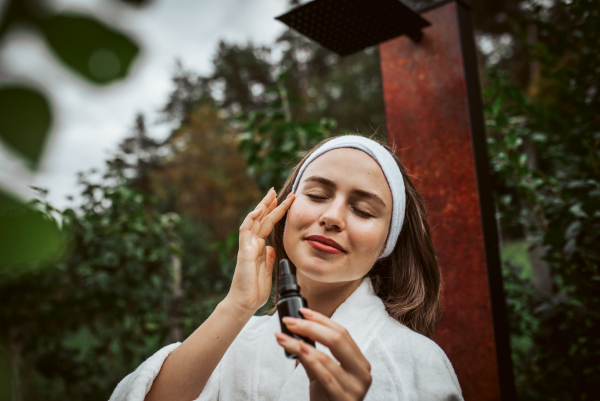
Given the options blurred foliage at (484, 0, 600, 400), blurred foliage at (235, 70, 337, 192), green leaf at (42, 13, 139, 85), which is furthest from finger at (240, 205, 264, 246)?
blurred foliage at (484, 0, 600, 400)

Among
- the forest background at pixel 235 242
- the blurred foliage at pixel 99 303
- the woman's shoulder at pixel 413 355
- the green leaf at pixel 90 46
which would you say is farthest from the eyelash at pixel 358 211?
the blurred foliage at pixel 99 303

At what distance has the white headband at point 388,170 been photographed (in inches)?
52.9

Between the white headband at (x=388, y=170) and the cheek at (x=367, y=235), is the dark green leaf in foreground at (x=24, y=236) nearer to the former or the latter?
the cheek at (x=367, y=235)

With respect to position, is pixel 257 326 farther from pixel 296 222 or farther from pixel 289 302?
pixel 289 302

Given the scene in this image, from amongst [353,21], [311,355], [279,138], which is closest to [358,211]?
[311,355]

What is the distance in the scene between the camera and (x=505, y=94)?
219 cm

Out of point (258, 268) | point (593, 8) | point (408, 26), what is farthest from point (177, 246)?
point (593, 8)

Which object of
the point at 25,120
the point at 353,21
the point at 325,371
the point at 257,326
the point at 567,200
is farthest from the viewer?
the point at 567,200

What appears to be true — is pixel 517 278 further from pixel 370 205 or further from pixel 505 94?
pixel 370 205

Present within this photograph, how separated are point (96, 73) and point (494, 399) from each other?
1735mm

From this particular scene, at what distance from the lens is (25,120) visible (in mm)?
253

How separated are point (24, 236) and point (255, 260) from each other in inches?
38.7

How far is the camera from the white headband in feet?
4.41

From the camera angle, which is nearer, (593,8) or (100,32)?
(100,32)
